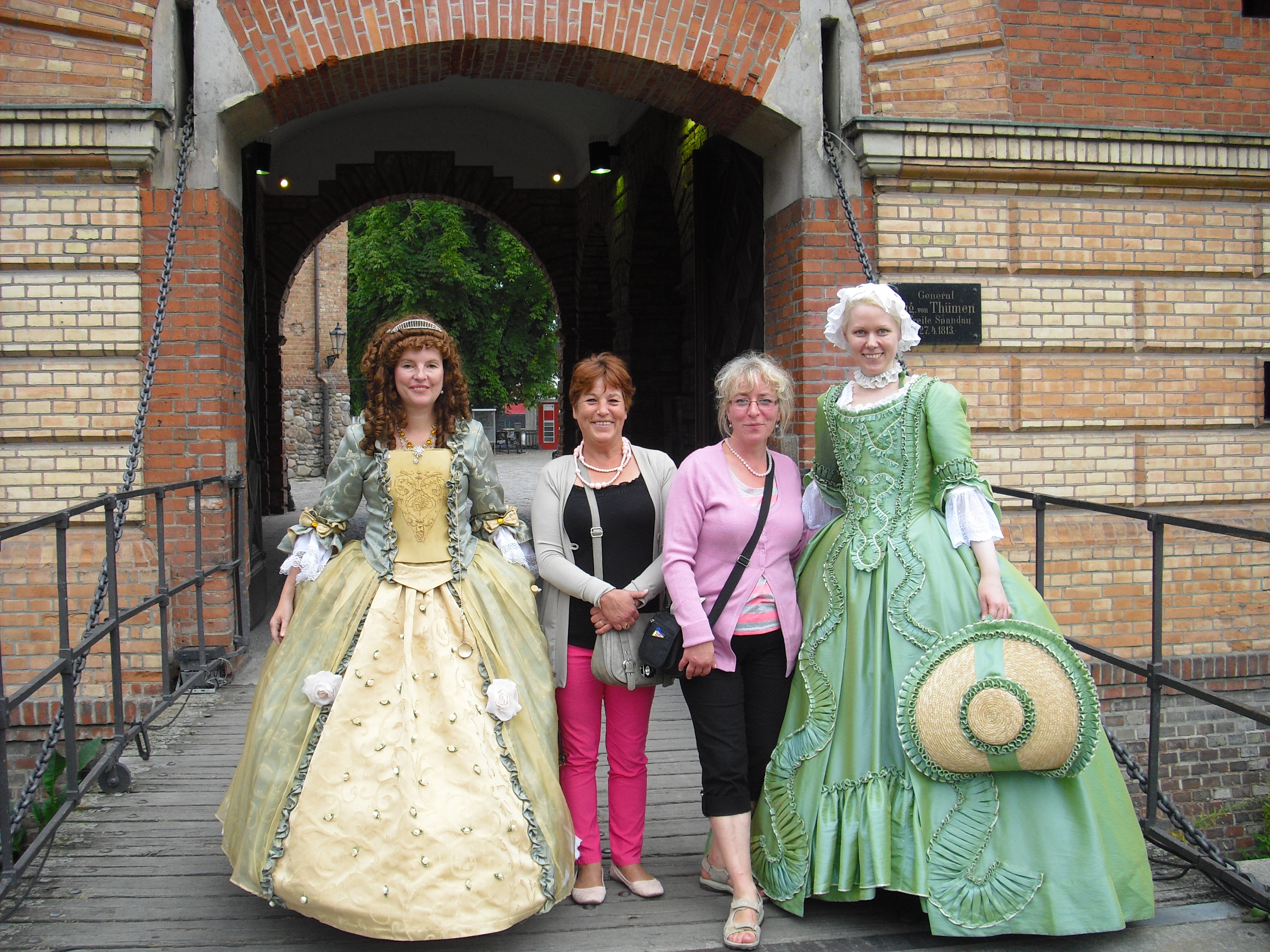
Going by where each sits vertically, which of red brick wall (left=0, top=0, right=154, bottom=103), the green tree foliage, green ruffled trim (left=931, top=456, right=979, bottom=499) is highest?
the green tree foliage

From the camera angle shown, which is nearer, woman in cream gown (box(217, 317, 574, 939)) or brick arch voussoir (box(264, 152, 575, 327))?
woman in cream gown (box(217, 317, 574, 939))

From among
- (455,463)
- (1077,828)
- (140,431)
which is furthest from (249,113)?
(1077,828)

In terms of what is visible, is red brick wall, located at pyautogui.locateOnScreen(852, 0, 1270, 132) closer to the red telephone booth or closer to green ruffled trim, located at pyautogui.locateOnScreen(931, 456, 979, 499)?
green ruffled trim, located at pyautogui.locateOnScreen(931, 456, 979, 499)

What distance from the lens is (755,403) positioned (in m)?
3.11

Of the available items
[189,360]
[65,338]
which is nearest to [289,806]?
[189,360]

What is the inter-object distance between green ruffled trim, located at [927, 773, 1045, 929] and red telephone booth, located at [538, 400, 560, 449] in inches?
1569

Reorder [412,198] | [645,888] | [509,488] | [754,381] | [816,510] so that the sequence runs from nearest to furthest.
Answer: [754,381]
[645,888]
[816,510]
[412,198]
[509,488]

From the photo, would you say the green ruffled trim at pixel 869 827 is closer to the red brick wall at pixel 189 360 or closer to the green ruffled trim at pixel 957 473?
the green ruffled trim at pixel 957 473

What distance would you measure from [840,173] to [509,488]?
1362cm

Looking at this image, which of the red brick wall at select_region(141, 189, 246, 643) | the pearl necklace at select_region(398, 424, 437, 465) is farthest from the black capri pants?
the red brick wall at select_region(141, 189, 246, 643)

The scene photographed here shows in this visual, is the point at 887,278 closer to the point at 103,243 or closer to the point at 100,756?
the point at 103,243

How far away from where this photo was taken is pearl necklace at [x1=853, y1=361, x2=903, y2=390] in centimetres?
319

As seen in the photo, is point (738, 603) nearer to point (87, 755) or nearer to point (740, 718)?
point (740, 718)

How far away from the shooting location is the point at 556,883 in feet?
9.32
